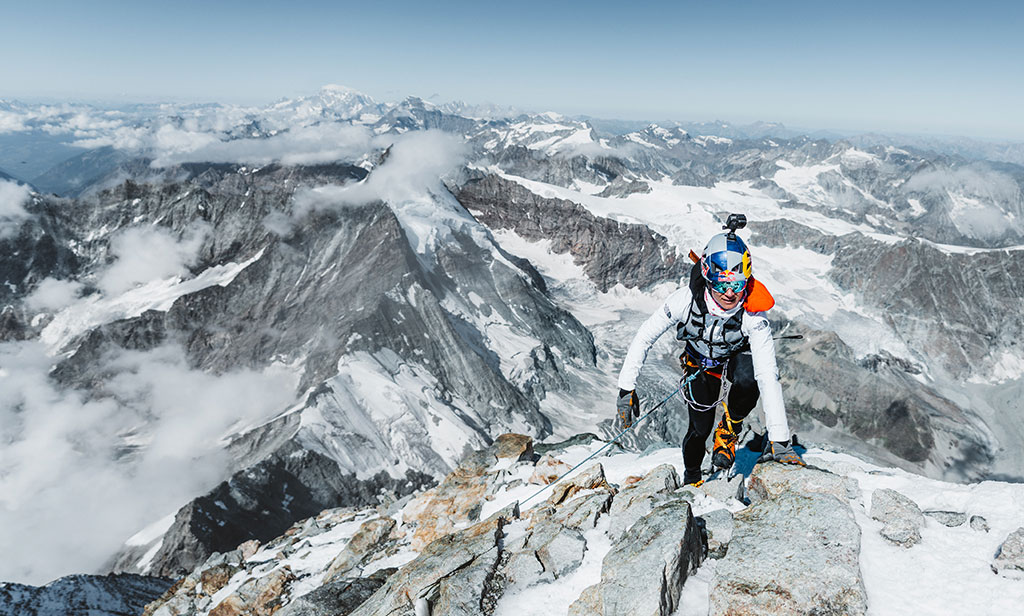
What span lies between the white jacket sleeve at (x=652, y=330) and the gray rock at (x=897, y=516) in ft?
13.9

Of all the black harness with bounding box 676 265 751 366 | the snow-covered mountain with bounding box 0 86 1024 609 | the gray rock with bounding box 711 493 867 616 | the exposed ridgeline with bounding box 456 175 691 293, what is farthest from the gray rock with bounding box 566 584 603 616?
the exposed ridgeline with bounding box 456 175 691 293

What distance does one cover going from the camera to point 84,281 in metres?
100

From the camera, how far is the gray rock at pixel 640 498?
8898mm

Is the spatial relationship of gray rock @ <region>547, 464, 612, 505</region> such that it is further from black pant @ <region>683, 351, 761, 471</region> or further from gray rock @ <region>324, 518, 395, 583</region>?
gray rock @ <region>324, 518, 395, 583</region>

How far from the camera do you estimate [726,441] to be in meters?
9.90

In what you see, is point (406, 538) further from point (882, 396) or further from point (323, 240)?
point (882, 396)

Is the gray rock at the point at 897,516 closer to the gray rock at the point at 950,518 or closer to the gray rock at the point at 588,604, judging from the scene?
the gray rock at the point at 950,518

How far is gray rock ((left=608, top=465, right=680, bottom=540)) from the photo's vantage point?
890cm

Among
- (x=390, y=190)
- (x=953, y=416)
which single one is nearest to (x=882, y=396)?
(x=953, y=416)

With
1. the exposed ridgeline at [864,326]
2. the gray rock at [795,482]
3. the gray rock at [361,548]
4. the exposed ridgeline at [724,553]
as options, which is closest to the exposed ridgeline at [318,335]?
the exposed ridgeline at [864,326]

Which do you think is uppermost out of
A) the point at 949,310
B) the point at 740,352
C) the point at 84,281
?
the point at 740,352

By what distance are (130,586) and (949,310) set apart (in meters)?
199

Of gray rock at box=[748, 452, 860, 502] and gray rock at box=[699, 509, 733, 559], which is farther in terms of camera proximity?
gray rock at box=[748, 452, 860, 502]

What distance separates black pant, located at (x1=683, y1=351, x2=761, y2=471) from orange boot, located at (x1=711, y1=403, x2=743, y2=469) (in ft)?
0.58
